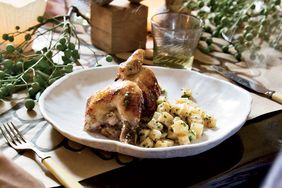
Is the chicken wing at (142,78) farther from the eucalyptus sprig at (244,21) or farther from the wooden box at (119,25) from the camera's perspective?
the eucalyptus sprig at (244,21)

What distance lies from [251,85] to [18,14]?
1.86 ft

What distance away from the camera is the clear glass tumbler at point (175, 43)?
38.4 inches

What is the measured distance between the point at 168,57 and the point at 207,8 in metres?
0.36

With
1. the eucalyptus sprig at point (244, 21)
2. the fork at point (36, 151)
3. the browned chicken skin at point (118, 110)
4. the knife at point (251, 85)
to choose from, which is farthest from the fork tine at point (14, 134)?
the eucalyptus sprig at point (244, 21)

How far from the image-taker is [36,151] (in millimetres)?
646

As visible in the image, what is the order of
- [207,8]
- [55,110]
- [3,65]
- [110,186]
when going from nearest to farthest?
[110,186] → [55,110] → [3,65] → [207,8]

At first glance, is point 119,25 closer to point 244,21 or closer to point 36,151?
point 244,21

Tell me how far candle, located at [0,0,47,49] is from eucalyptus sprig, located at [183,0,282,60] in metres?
0.38

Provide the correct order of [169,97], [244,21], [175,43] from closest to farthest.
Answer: [169,97]
[175,43]
[244,21]

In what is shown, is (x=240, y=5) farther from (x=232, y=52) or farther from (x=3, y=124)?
(x=3, y=124)

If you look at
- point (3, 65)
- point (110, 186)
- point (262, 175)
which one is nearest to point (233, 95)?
point (262, 175)

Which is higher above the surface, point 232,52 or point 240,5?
point 240,5

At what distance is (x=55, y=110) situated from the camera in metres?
0.74

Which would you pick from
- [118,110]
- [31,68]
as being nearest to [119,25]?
[31,68]
